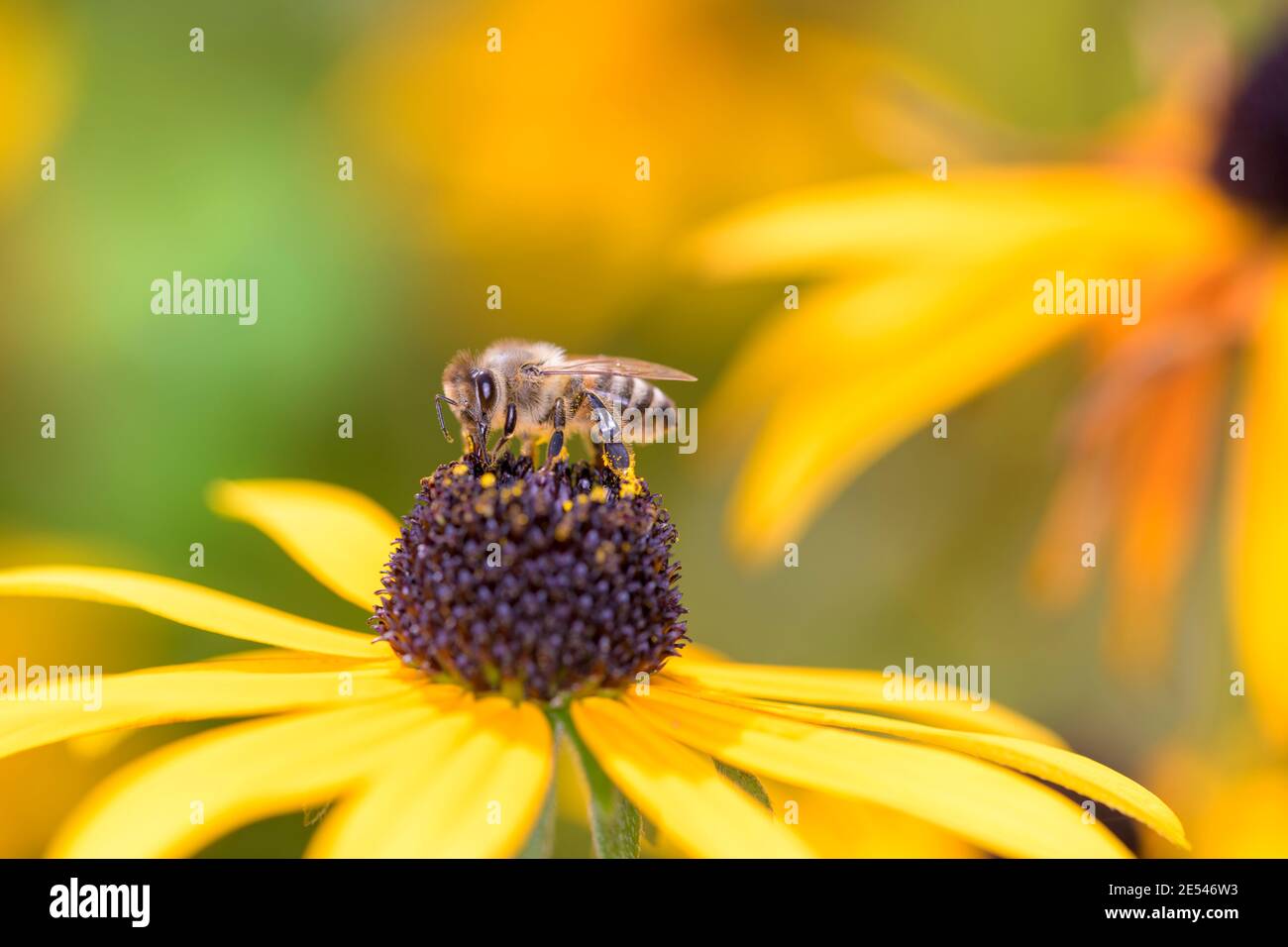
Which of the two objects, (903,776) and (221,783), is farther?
(903,776)

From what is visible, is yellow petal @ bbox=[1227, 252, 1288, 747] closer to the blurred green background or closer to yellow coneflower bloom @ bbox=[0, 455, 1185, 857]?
the blurred green background

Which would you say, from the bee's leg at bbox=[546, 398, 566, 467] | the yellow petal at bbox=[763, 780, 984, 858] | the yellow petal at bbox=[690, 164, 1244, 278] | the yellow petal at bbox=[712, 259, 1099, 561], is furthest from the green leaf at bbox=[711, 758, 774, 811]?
the yellow petal at bbox=[690, 164, 1244, 278]

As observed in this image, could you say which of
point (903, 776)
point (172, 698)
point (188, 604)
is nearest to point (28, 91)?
point (188, 604)

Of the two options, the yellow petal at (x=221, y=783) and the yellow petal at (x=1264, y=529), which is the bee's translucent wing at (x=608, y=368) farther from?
the yellow petal at (x=1264, y=529)

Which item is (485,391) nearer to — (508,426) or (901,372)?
(508,426)
